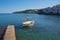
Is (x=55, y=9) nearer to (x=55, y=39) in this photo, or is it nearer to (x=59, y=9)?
(x=59, y=9)

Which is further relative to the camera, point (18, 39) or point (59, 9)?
point (59, 9)

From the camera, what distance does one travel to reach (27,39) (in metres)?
5.94

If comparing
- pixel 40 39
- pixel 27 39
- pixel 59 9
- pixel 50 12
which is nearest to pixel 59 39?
pixel 40 39

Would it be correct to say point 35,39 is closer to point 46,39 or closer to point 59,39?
point 46,39

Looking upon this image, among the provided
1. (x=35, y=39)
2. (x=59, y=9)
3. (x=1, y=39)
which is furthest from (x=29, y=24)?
(x=59, y=9)

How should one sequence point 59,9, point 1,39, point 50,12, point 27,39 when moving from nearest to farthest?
point 1,39, point 27,39, point 59,9, point 50,12

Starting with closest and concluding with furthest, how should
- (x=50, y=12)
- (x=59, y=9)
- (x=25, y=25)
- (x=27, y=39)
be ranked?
(x=27, y=39), (x=25, y=25), (x=59, y=9), (x=50, y=12)

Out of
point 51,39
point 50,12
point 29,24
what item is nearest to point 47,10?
point 50,12

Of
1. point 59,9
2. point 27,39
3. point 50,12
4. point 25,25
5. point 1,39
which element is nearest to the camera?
point 1,39

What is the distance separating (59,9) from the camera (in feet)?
133

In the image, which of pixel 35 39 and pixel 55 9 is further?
pixel 55 9

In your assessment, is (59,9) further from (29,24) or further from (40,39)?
(40,39)

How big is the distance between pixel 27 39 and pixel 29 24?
205 inches

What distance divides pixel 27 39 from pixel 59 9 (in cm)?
3565
